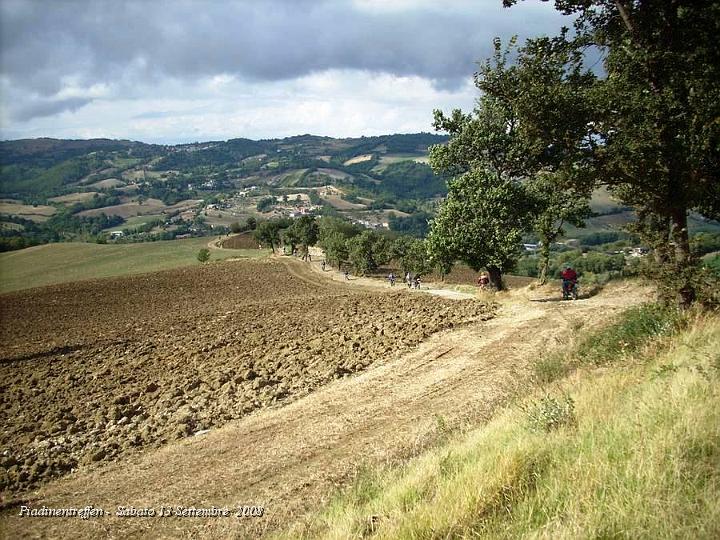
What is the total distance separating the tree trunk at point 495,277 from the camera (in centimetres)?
2518

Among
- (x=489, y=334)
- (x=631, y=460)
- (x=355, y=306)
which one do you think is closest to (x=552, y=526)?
(x=631, y=460)

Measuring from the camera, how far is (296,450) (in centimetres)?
930

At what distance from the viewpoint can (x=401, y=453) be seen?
825 centimetres

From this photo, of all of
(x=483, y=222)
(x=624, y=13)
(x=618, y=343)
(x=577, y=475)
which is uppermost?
(x=624, y=13)

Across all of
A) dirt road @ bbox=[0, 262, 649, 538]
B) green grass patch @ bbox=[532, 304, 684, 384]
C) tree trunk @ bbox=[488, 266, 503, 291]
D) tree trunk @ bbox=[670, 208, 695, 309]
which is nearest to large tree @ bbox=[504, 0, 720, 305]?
tree trunk @ bbox=[670, 208, 695, 309]

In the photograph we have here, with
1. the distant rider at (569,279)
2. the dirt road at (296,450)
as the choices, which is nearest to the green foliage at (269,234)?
the distant rider at (569,279)

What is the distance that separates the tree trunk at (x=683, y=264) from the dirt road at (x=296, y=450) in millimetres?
3971

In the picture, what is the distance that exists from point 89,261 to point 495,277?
104291 mm

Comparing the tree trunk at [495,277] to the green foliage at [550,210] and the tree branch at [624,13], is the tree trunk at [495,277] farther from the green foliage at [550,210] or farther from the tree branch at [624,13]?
the tree branch at [624,13]

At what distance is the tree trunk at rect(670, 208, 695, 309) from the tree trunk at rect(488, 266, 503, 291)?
14300 millimetres

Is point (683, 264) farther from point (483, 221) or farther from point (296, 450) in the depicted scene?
point (483, 221)

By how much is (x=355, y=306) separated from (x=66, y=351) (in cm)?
1625

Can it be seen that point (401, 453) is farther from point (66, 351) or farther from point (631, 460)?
point (66, 351)

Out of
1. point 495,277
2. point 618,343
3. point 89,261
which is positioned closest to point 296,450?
point 618,343
